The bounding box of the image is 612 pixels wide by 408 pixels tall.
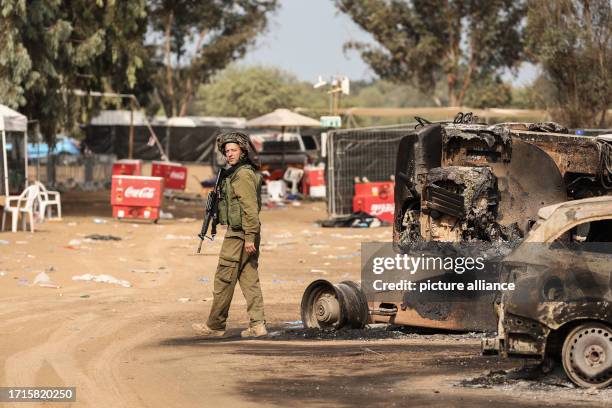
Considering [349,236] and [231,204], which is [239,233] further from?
[349,236]

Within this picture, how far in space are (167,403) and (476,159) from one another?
5407 mm

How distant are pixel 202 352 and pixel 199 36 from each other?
5200 centimetres

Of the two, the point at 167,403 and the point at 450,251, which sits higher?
the point at 450,251

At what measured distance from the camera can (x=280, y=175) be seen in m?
39.1

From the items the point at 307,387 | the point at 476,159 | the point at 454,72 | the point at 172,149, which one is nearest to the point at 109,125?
the point at 172,149

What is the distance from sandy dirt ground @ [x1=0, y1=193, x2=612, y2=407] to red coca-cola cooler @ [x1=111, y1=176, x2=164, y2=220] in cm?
726

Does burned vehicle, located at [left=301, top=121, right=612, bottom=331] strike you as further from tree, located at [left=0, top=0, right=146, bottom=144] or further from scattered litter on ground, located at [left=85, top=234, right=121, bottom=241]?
tree, located at [left=0, top=0, right=146, bottom=144]

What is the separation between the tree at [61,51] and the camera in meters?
26.8

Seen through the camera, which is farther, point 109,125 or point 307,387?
point 109,125

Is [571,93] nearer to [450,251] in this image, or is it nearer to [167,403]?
[450,251]

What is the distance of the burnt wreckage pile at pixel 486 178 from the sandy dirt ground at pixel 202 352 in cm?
129

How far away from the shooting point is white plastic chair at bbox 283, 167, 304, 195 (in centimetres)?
3859

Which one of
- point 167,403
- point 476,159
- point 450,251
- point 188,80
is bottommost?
point 167,403

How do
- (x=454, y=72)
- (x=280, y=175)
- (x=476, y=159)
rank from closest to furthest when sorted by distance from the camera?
(x=476, y=159) → (x=280, y=175) → (x=454, y=72)
